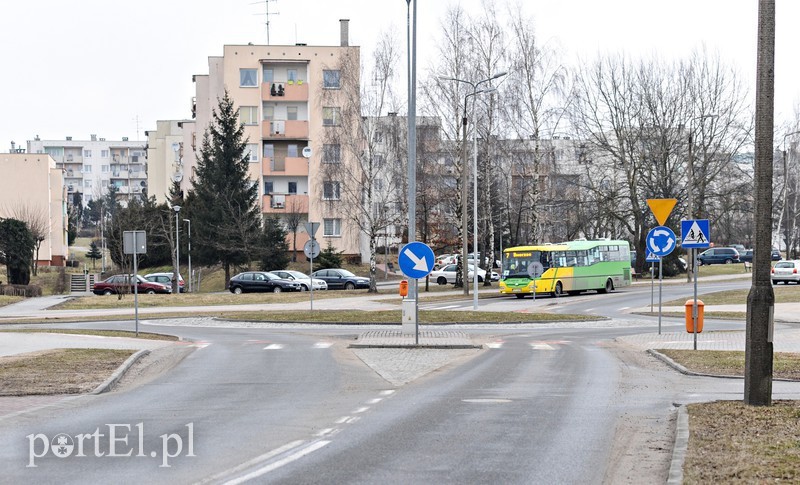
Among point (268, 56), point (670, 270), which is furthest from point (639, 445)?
point (268, 56)

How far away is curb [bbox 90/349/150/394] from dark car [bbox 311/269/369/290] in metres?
42.0

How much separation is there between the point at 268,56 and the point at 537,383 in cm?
6883

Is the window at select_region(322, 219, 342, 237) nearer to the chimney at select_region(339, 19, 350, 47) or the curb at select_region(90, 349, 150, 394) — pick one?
the chimney at select_region(339, 19, 350, 47)

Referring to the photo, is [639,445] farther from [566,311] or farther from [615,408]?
[566,311]

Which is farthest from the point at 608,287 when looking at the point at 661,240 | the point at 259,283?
the point at 661,240

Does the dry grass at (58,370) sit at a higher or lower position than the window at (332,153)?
lower

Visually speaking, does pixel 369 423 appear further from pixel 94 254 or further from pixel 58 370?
pixel 94 254

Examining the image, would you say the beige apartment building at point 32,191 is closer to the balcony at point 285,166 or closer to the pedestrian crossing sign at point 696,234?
the balcony at point 285,166

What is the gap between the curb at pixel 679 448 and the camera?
8.09 metres

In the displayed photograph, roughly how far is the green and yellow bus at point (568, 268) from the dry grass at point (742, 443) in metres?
37.8

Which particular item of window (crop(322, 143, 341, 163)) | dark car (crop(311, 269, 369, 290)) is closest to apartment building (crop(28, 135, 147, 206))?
dark car (crop(311, 269, 369, 290))

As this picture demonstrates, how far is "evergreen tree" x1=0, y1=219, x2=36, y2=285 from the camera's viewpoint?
6462 centimetres

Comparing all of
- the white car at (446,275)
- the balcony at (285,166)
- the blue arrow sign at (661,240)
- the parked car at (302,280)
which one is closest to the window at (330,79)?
the parked car at (302,280)

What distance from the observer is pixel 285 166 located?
81938 mm
